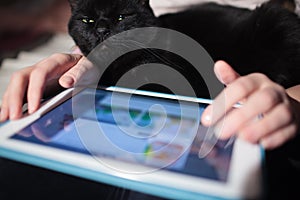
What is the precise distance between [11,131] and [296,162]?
1.95 feet

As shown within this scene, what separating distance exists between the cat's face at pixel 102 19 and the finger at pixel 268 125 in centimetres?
49

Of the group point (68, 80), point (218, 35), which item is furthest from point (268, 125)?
point (218, 35)

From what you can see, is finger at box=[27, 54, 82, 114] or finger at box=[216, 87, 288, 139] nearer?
finger at box=[216, 87, 288, 139]

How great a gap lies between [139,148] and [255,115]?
Result: 0.20m

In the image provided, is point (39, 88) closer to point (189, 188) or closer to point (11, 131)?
point (11, 131)

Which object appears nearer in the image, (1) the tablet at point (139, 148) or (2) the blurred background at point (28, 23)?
(1) the tablet at point (139, 148)

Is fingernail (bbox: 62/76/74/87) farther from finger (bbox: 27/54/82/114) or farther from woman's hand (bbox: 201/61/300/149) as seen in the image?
woman's hand (bbox: 201/61/300/149)

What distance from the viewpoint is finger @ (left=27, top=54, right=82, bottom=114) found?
22.0 inches

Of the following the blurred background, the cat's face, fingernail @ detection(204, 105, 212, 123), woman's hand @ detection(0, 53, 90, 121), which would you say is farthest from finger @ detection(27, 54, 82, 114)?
the blurred background

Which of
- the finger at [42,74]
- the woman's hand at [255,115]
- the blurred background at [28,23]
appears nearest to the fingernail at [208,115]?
the woman's hand at [255,115]

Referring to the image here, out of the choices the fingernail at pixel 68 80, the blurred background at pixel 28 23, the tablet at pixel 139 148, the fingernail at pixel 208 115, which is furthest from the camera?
the blurred background at pixel 28 23

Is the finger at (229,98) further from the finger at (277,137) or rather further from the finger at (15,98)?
the finger at (15,98)

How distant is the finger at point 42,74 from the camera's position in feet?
1.83

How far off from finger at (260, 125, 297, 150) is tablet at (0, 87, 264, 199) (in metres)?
0.02
